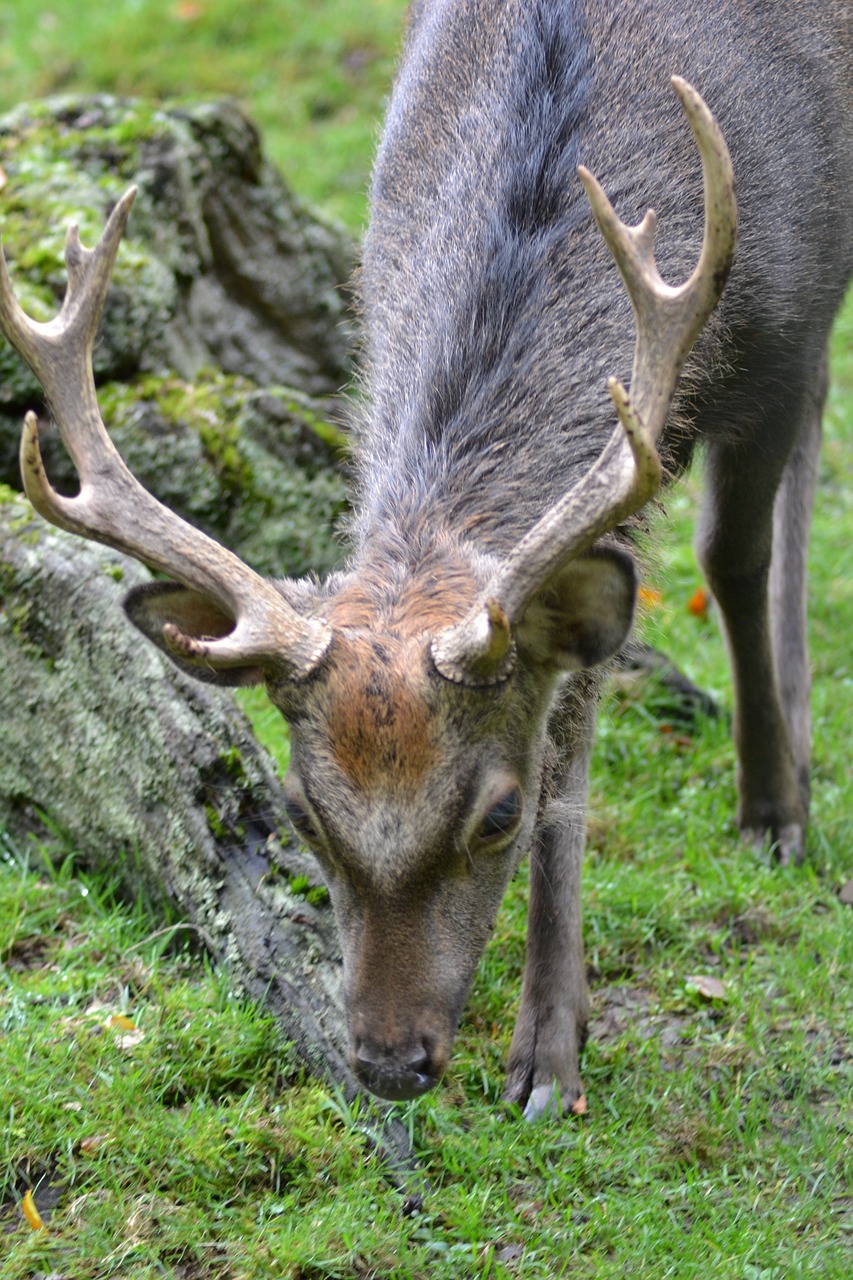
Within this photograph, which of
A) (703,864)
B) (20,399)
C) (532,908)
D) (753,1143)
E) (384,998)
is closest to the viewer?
(384,998)

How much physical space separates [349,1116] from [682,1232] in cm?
82

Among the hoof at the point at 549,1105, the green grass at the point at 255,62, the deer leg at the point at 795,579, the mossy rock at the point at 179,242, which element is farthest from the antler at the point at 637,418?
the green grass at the point at 255,62

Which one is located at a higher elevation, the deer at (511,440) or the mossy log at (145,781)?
the deer at (511,440)

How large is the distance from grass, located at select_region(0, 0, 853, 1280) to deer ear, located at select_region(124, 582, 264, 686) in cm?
97

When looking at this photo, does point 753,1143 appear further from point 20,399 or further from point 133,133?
point 133,133

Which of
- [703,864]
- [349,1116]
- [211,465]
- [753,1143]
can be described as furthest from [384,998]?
[211,465]

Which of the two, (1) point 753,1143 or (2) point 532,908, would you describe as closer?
(1) point 753,1143

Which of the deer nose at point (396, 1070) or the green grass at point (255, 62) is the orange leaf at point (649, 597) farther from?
the green grass at point (255, 62)

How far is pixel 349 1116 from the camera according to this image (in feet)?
12.3

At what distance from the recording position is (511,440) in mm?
3801

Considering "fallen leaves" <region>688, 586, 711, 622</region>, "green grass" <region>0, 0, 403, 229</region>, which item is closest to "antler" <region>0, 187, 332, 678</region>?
"fallen leaves" <region>688, 586, 711, 622</region>

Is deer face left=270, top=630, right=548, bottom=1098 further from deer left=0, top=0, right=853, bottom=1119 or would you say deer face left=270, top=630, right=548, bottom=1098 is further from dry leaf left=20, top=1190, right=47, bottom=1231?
dry leaf left=20, top=1190, right=47, bottom=1231

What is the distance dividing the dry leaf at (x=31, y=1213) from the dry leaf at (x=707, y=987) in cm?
196

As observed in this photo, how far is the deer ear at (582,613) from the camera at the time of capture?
3.36 metres
